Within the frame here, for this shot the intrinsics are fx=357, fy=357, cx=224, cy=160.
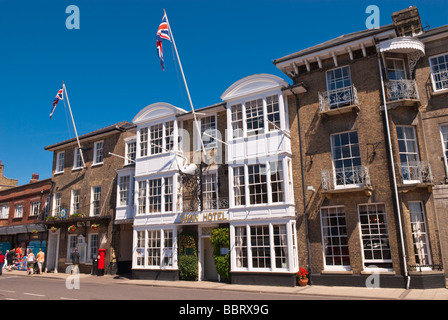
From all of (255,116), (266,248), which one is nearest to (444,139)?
(255,116)

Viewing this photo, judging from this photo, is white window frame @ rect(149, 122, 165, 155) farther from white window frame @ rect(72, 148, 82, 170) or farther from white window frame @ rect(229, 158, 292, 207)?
white window frame @ rect(72, 148, 82, 170)

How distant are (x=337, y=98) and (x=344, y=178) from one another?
372cm

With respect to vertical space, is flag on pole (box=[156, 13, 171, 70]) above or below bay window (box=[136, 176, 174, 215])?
above

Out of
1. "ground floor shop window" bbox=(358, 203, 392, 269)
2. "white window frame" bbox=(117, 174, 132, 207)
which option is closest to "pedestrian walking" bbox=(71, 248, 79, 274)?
"white window frame" bbox=(117, 174, 132, 207)

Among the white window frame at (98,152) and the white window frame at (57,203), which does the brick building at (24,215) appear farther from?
the white window frame at (98,152)

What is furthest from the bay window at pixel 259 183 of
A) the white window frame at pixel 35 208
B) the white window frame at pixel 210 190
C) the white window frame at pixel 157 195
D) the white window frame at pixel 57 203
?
the white window frame at pixel 35 208

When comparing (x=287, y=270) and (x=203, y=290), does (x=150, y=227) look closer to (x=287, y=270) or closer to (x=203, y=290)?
(x=203, y=290)

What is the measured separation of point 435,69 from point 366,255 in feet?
28.0

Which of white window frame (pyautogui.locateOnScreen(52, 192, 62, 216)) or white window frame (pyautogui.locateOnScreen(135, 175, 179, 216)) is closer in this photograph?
white window frame (pyautogui.locateOnScreen(135, 175, 179, 216))

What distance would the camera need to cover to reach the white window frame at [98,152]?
83.4 ft

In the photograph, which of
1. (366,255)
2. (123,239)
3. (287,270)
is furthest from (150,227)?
(366,255)

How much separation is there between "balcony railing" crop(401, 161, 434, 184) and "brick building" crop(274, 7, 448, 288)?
4cm

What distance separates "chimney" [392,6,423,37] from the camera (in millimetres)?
16672

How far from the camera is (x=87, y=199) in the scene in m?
25.0
